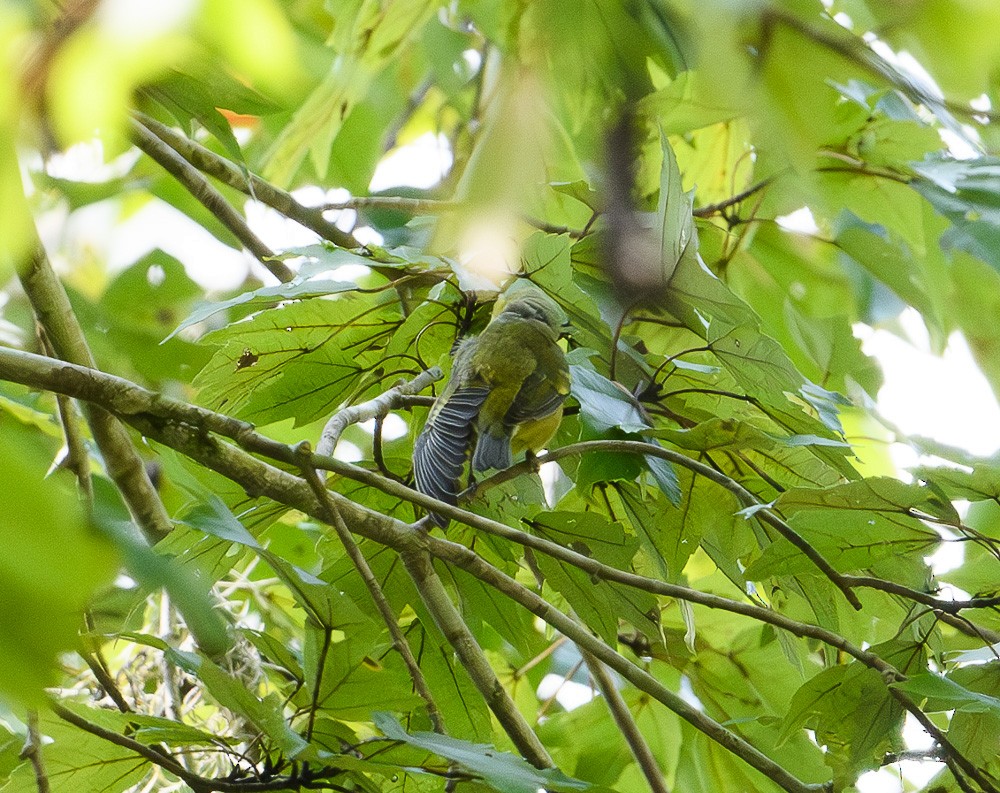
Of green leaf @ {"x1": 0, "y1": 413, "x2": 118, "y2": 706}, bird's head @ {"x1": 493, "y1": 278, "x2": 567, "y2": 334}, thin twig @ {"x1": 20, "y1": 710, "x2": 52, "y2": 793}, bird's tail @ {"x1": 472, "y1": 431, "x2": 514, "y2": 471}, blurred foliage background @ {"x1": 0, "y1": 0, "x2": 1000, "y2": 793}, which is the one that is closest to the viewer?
green leaf @ {"x1": 0, "y1": 413, "x2": 118, "y2": 706}

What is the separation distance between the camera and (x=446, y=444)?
0.99 metres

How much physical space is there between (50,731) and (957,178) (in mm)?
969

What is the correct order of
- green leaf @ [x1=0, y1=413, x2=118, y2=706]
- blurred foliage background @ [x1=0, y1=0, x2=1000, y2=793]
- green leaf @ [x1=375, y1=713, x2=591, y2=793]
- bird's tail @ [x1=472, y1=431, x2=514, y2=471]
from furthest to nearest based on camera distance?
bird's tail @ [x1=472, y1=431, x2=514, y2=471], green leaf @ [x1=375, y1=713, x2=591, y2=793], blurred foliage background @ [x1=0, y1=0, x2=1000, y2=793], green leaf @ [x1=0, y1=413, x2=118, y2=706]

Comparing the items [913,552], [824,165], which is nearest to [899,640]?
[913,552]

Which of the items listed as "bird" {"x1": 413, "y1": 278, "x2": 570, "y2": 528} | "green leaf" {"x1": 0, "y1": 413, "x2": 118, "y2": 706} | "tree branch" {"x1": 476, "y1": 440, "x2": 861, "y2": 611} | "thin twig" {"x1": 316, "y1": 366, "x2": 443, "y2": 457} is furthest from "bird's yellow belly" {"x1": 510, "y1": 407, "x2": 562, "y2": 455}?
"green leaf" {"x1": 0, "y1": 413, "x2": 118, "y2": 706}

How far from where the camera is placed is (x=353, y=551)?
29.4 inches

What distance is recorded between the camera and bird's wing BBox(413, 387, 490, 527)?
3.04 feet

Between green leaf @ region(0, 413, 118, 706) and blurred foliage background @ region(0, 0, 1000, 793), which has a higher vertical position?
blurred foliage background @ region(0, 0, 1000, 793)

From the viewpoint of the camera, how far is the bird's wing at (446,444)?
0.93 metres

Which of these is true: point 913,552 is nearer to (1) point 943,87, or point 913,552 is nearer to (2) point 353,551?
(2) point 353,551

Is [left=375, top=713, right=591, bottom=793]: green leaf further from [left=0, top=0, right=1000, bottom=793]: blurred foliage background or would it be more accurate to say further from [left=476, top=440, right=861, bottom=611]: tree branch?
[left=476, top=440, right=861, bottom=611]: tree branch

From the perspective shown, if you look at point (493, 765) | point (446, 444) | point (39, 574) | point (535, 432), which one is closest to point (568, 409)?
point (535, 432)

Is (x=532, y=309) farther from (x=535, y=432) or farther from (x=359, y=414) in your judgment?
(x=359, y=414)

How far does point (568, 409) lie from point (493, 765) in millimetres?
544
